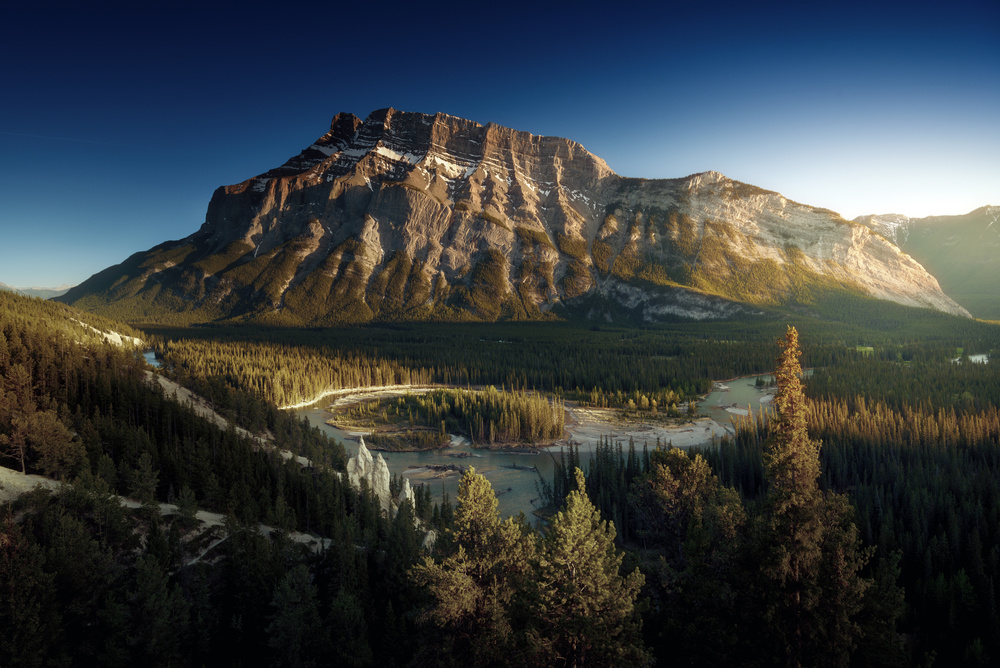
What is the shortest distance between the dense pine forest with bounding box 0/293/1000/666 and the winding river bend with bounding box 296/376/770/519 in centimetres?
675

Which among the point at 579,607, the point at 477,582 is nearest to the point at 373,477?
the point at 477,582

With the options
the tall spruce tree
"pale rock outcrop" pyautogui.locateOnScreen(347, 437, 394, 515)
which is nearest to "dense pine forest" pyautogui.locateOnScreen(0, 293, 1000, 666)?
the tall spruce tree

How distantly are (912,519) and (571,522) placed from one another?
163ft

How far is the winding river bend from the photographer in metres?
73.2

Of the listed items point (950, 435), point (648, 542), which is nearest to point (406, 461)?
point (648, 542)

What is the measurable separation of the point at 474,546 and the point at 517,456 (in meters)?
73.8

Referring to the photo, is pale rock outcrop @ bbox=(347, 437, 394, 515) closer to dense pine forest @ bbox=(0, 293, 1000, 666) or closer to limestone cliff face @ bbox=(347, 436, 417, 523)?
limestone cliff face @ bbox=(347, 436, 417, 523)

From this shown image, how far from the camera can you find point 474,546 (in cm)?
2008

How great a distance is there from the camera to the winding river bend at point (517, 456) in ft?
240

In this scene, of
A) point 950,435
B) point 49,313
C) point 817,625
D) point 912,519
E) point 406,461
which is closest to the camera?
point 817,625

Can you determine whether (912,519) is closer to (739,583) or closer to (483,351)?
(739,583)

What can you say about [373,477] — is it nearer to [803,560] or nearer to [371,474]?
[371,474]

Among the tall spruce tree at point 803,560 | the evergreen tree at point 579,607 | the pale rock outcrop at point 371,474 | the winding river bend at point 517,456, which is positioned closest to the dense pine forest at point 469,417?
the winding river bend at point 517,456

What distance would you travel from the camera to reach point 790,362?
17.4 m
